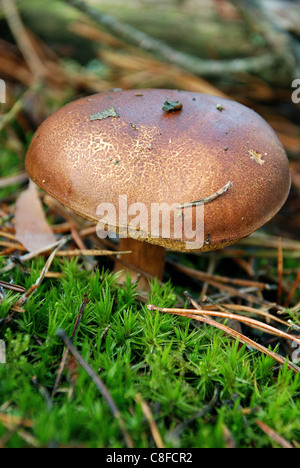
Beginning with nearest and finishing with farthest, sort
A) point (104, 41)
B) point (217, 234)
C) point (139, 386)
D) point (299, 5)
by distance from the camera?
point (139, 386), point (217, 234), point (104, 41), point (299, 5)

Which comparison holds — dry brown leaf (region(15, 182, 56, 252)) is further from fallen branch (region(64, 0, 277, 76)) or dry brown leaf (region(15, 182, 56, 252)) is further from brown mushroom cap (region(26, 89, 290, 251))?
fallen branch (region(64, 0, 277, 76))

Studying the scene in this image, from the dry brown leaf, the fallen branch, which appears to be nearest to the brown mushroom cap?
the dry brown leaf

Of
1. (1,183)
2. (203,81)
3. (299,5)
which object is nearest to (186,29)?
(203,81)

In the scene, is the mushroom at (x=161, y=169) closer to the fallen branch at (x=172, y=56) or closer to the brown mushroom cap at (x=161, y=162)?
the brown mushroom cap at (x=161, y=162)

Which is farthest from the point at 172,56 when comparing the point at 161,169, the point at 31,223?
the point at 161,169

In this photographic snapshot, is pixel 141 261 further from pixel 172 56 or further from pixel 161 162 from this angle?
pixel 172 56

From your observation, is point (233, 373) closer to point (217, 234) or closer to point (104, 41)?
point (217, 234)

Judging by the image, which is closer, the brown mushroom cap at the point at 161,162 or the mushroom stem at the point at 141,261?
the brown mushroom cap at the point at 161,162

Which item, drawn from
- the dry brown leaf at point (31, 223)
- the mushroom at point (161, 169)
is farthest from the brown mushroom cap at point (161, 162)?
the dry brown leaf at point (31, 223)
